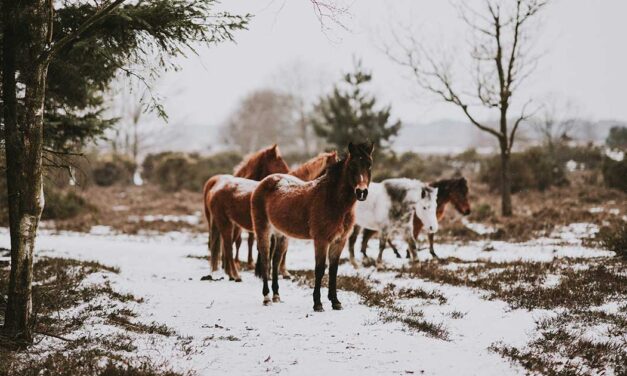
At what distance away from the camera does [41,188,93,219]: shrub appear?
1950 centimetres

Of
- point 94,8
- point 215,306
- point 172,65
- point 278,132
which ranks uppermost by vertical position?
point 278,132

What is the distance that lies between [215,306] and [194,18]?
389 cm

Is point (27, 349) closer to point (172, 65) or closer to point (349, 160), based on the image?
point (172, 65)

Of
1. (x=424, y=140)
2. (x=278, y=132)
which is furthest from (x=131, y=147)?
(x=424, y=140)

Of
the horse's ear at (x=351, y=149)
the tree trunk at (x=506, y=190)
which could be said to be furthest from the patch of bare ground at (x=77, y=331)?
the tree trunk at (x=506, y=190)

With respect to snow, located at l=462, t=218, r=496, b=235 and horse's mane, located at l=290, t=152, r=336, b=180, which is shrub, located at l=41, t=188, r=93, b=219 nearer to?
horse's mane, located at l=290, t=152, r=336, b=180

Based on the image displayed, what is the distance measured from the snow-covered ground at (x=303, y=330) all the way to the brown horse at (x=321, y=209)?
674mm

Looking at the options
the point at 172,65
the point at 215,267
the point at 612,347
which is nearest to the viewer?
the point at 612,347

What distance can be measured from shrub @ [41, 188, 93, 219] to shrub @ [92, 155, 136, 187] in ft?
45.7

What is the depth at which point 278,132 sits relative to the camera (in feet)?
226

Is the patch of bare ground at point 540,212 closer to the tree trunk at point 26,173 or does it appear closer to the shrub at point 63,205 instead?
the tree trunk at point 26,173

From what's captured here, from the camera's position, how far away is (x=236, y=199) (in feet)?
28.7

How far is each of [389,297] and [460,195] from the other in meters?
6.10

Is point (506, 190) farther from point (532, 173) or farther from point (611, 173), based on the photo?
point (532, 173)
